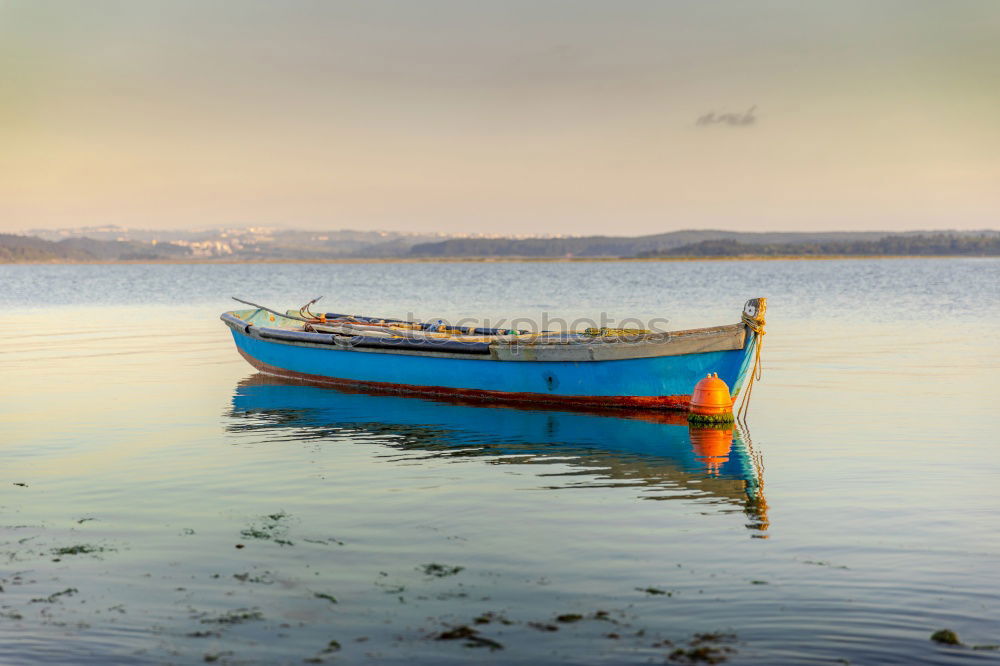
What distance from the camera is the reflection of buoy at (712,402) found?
16203 millimetres

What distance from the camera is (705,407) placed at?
1620 cm

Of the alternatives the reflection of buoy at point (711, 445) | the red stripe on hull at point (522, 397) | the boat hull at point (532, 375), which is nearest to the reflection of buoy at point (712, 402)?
the reflection of buoy at point (711, 445)

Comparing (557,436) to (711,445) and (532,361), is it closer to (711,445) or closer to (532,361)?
(711,445)

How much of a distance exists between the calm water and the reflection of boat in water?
3.3 inches

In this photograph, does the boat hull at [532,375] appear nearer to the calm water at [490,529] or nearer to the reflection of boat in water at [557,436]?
the reflection of boat in water at [557,436]

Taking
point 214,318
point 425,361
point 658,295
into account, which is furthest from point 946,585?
point 658,295

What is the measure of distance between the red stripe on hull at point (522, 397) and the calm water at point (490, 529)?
0.42 meters

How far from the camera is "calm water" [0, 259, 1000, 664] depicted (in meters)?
7.11

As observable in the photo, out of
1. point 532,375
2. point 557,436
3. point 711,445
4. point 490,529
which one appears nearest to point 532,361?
point 532,375

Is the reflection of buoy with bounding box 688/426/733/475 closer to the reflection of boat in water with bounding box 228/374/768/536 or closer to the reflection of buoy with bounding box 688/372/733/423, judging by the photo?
the reflection of boat in water with bounding box 228/374/768/536

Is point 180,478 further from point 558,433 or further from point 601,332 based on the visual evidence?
point 601,332

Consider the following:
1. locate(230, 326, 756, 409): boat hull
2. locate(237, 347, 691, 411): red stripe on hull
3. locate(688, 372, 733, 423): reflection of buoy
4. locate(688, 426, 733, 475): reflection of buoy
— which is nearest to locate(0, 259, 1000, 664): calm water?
locate(688, 426, 733, 475): reflection of buoy

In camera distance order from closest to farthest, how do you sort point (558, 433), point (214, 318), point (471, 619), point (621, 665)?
1. point (621, 665)
2. point (471, 619)
3. point (558, 433)
4. point (214, 318)

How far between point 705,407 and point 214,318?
34.2m
